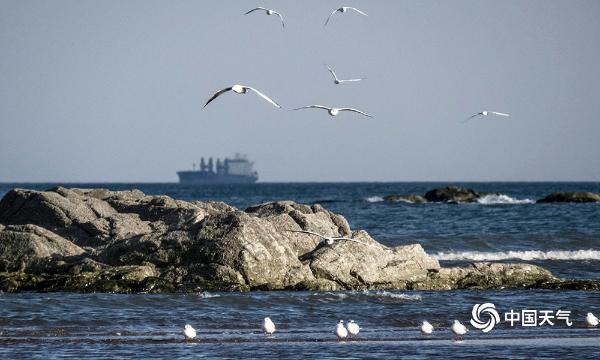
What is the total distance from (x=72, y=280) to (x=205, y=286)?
291 cm

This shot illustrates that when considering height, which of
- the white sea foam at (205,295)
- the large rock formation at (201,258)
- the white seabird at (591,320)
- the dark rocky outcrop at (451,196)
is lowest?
the white sea foam at (205,295)

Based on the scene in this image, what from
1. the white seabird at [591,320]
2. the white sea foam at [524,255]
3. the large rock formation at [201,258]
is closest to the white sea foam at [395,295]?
the large rock formation at [201,258]

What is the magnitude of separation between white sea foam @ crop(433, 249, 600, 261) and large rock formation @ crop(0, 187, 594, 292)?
9986 mm

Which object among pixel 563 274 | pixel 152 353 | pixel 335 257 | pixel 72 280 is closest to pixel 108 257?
pixel 72 280

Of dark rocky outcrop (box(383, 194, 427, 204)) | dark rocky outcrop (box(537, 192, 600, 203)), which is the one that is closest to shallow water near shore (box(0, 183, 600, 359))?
dark rocky outcrop (box(537, 192, 600, 203))

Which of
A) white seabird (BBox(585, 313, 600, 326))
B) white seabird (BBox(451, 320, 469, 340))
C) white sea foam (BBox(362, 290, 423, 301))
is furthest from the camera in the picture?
white sea foam (BBox(362, 290, 423, 301))

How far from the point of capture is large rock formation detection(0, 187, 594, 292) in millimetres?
23750

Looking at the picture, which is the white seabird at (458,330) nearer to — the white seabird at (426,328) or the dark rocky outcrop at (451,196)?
the white seabird at (426,328)

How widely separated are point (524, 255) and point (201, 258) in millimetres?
16301

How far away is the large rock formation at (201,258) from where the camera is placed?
23750 millimetres

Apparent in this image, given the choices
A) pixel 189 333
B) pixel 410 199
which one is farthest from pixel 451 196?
pixel 189 333

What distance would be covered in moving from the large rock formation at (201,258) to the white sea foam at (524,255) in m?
9.99

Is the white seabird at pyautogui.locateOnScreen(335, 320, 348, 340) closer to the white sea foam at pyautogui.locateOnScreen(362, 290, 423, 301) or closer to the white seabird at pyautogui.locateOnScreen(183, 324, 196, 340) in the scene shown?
the white seabird at pyautogui.locateOnScreen(183, 324, 196, 340)

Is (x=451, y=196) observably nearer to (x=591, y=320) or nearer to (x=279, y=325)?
(x=591, y=320)
